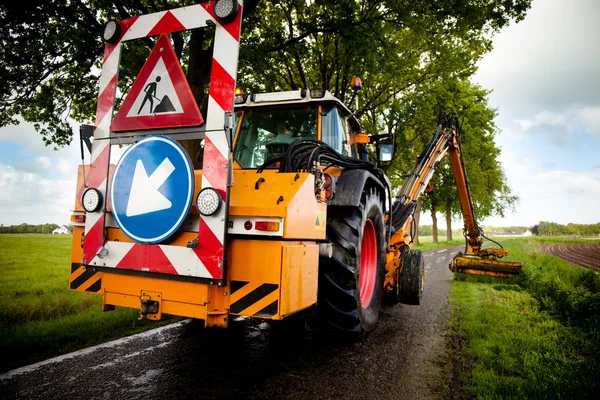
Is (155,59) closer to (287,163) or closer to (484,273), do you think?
(287,163)

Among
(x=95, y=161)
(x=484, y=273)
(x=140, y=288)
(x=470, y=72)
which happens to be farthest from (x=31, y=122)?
(x=470, y=72)

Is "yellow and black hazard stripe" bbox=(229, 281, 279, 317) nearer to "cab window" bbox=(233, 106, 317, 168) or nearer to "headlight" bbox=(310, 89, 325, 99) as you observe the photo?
"cab window" bbox=(233, 106, 317, 168)

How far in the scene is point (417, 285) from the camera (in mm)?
5012

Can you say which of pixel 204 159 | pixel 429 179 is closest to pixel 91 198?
pixel 204 159

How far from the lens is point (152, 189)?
8.30 ft

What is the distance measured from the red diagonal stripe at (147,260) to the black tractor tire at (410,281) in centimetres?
358

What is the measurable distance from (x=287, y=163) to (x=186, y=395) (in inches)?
75.8

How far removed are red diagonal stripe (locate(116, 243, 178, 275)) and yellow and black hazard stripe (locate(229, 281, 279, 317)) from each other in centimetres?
43

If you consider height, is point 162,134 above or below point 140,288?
above

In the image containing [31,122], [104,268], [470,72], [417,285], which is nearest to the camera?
[104,268]

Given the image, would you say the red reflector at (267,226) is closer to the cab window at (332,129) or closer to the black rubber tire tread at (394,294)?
the cab window at (332,129)

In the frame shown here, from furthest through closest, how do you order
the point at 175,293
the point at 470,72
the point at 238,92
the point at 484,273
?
the point at 470,72, the point at 484,273, the point at 238,92, the point at 175,293

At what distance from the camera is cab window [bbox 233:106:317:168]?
4.06m

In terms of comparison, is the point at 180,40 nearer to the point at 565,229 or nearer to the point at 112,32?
the point at 112,32
